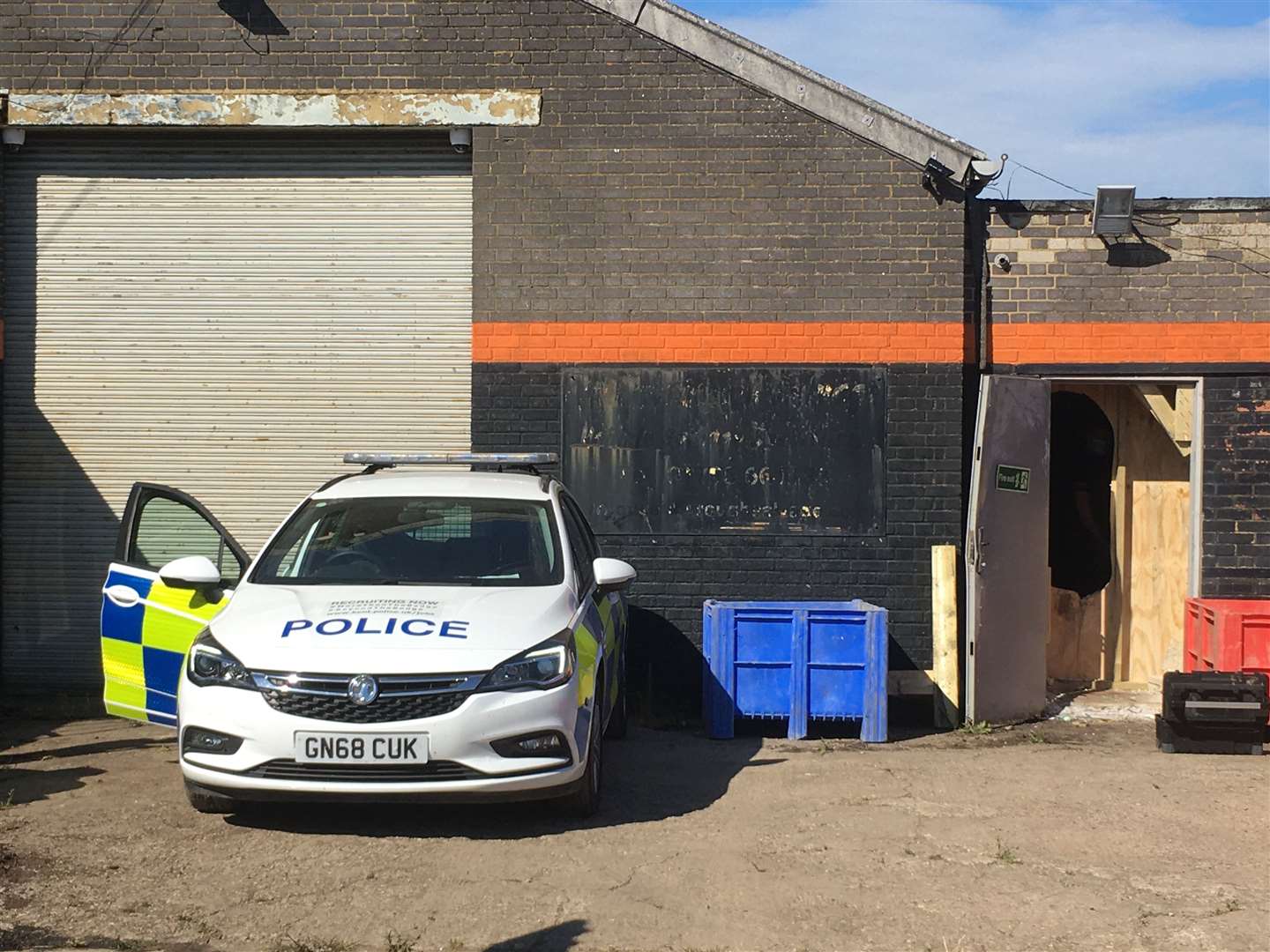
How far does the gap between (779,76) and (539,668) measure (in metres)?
5.74

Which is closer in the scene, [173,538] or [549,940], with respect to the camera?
[549,940]

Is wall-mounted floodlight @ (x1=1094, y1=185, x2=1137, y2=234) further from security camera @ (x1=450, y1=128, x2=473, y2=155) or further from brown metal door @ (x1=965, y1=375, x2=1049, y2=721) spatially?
security camera @ (x1=450, y1=128, x2=473, y2=155)

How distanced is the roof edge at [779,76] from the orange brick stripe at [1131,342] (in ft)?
4.50

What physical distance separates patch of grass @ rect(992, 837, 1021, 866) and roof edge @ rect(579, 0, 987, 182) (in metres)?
5.42

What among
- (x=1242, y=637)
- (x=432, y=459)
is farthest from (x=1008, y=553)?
(x=432, y=459)

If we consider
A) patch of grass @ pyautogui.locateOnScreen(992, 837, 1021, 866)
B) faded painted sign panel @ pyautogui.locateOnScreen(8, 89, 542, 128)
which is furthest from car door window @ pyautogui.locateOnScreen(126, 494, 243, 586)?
patch of grass @ pyautogui.locateOnScreen(992, 837, 1021, 866)

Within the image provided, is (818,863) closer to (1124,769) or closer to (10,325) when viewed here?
(1124,769)

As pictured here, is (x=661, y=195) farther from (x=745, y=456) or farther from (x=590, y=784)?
(x=590, y=784)

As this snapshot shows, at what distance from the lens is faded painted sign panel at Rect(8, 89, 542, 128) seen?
10234 millimetres

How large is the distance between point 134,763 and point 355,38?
5.64 meters

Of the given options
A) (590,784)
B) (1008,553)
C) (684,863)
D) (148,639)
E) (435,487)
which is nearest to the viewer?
(684,863)

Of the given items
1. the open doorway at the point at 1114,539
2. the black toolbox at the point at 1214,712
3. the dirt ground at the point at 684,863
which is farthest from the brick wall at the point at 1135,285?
the dirt ground at the point at 684,863

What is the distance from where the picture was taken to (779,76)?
33.3ft

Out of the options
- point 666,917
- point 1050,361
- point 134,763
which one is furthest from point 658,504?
point 666,917
